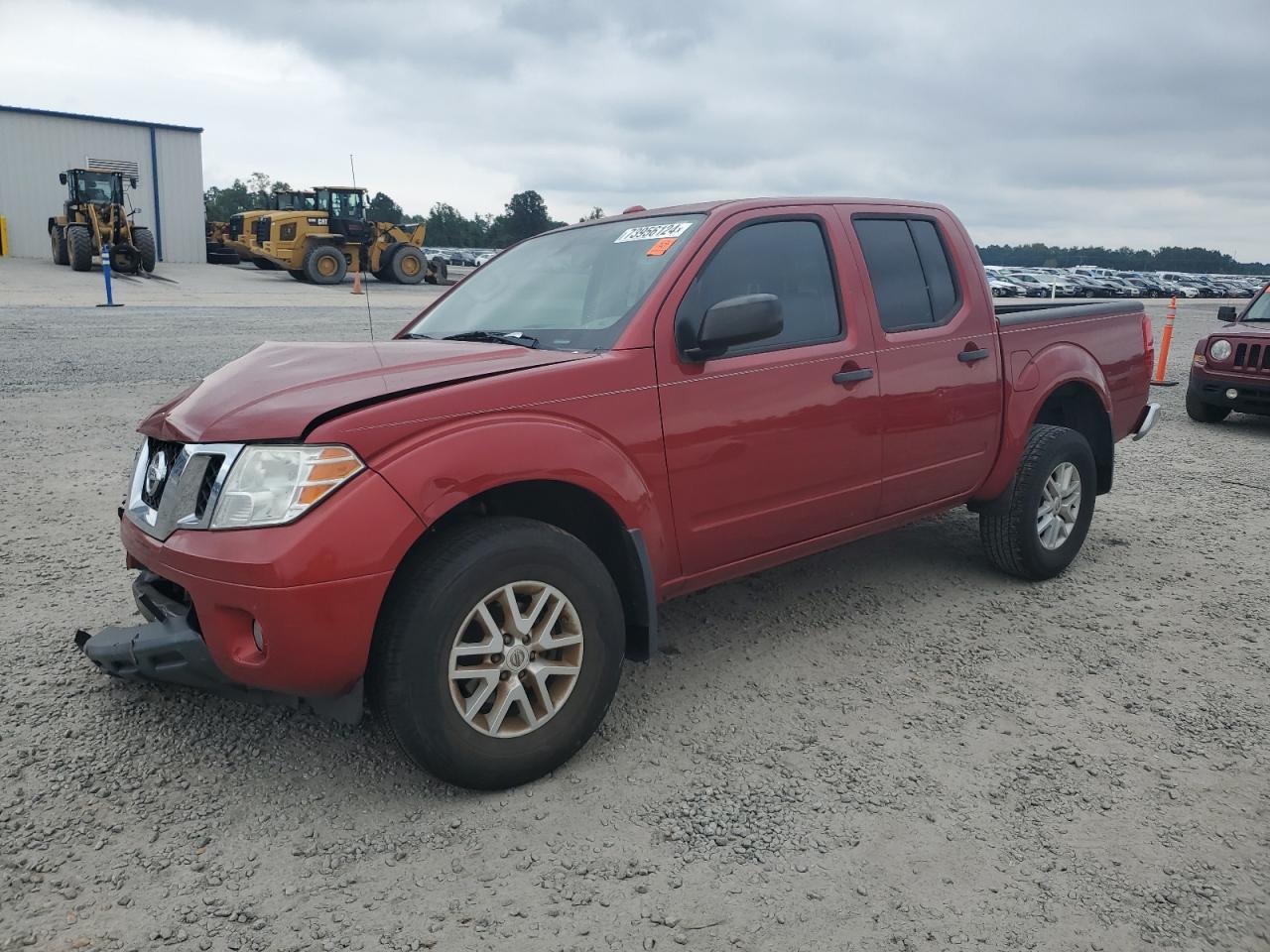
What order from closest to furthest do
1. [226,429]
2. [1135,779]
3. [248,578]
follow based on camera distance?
[248,578]
[226,429]
[1135,779]

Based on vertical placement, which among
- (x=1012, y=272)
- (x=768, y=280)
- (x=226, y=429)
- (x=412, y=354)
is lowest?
(x=226, y=429)

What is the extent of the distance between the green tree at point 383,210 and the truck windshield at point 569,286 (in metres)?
27.9

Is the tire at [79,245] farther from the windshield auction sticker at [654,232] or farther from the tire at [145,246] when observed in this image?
the windshield auction sticker at [654,232]

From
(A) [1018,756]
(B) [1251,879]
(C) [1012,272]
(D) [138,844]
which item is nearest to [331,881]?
(D) [138,844]

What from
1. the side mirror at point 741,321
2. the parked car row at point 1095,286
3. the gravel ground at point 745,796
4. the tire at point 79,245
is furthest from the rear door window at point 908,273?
the parked car row at point 1095,286

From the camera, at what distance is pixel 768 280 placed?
370cm

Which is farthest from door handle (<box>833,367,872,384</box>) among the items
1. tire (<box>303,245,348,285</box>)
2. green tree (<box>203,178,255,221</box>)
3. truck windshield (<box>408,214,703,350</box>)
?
green tree (<box>203,178,255,221</box>)

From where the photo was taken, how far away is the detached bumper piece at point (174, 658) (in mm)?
2672

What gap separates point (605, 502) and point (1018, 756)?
5.23ft

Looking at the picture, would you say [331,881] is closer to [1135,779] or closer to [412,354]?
[412,354]

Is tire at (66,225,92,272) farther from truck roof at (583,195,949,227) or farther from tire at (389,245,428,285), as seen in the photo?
truck roof at (583,195,949,227)

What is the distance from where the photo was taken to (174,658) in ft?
9.00

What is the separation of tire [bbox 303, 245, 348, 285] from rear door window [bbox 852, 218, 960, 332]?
2635 cm

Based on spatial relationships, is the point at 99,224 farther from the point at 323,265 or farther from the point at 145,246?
the point at 323,265
